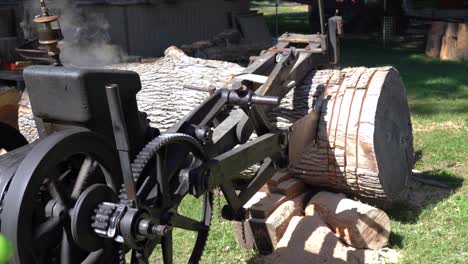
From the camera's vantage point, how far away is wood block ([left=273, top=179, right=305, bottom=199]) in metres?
4.78

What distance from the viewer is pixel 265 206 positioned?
14.6ft

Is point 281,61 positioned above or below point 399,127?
above

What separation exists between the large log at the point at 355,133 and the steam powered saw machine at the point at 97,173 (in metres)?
1.36

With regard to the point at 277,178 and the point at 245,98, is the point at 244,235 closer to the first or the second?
the point at 277,178

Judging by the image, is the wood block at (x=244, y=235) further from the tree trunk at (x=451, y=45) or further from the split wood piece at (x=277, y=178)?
the tree trunk at (x=451, y=45)

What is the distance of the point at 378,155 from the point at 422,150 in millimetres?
2202

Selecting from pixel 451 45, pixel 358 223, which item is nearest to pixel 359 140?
pixel 358 223

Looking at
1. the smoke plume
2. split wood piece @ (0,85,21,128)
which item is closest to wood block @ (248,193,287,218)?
split wood piece @ (0,85,21,128)

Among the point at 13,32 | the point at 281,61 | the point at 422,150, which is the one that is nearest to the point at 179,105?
the point at 281,61

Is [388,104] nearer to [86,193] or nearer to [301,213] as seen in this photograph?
[301,213]

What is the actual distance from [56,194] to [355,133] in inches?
106

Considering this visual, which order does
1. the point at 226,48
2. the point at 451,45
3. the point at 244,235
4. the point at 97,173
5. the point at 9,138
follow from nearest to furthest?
the point at 97,173
the point at 9,138
the point at 244,235
the point at 226,48
the point at 451,45

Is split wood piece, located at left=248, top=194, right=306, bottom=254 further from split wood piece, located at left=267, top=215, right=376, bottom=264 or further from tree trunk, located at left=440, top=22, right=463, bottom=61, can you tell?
tree trunk, located at left=440, top=22, right=463, bottom=61

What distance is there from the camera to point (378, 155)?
15.2ft
